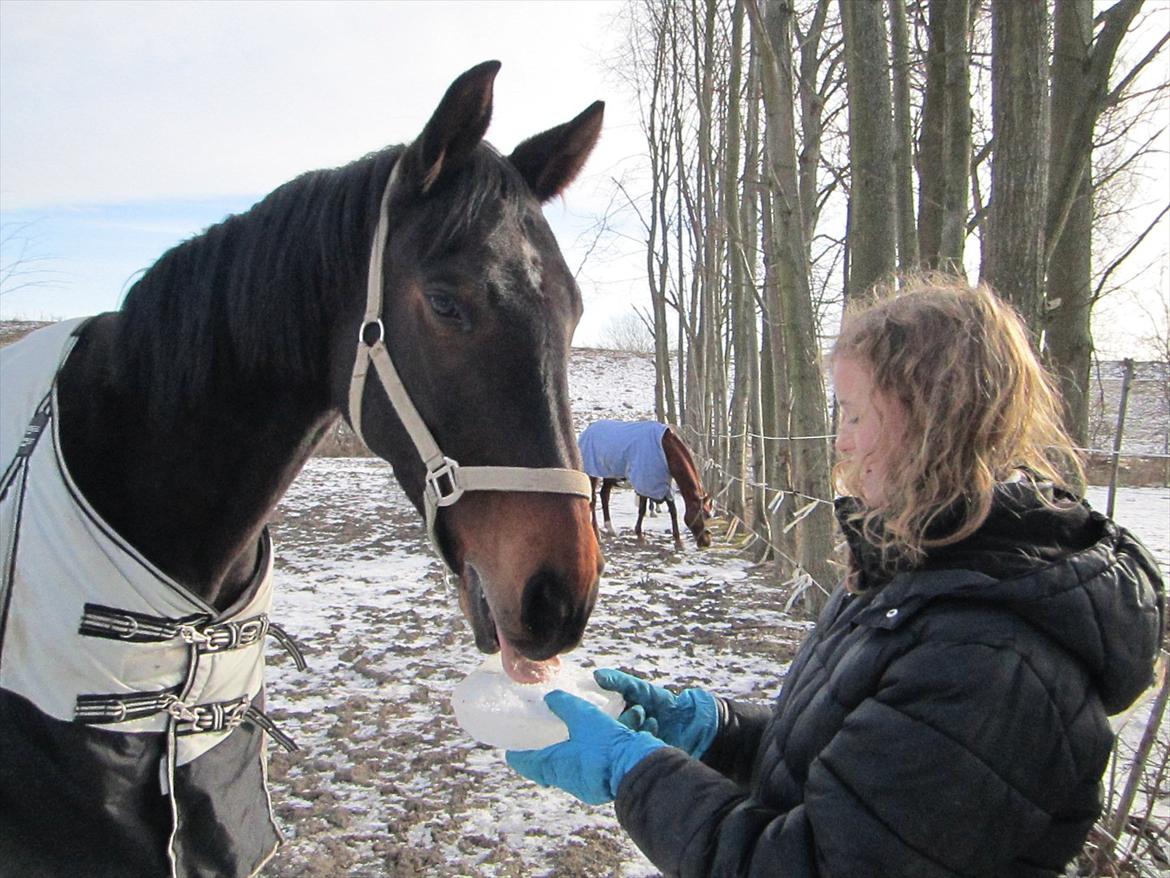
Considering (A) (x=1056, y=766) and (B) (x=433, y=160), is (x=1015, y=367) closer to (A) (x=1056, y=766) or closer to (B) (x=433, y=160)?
(A) (x=1056, y=766)

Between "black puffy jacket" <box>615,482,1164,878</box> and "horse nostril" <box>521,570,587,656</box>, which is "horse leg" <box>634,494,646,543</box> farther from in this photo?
"black puffy jacket" <box>615,482,1164,878</box>

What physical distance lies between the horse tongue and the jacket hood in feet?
2.13

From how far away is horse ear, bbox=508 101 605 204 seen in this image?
5.63 feet

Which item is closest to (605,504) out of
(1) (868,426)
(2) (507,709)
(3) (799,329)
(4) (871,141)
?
(3) (799,329)

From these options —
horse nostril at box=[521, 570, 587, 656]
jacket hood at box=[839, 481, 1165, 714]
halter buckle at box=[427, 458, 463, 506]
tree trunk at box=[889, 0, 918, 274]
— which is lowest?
horse nostril at box=[521, 570, 587, 656]

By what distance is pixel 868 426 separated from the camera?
3.88 ft

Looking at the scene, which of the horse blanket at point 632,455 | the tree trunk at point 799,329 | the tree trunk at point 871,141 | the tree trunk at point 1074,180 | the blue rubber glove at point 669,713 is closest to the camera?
the blue rubber glove at point 669,713

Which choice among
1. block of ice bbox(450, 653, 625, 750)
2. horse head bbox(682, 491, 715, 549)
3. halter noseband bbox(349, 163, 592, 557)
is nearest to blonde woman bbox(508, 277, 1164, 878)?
block of ice bbox(450, 653, 625, 750)

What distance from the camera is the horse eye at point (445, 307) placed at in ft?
4.59

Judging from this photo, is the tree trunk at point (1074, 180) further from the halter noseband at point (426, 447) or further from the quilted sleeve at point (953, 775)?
the halter noseband at point (426, 447)

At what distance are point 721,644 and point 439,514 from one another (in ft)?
13.5

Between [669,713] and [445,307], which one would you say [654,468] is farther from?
[445,307]

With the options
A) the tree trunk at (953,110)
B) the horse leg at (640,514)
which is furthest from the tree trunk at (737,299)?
the tree trunk at (953,110)

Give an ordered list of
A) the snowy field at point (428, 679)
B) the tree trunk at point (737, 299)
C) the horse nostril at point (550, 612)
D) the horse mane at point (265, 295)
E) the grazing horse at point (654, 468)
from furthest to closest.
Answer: the grazing horse at point (654, 468)
the tree trunk at point (737, 299)
the snowy field at point (428, 679)
the horse mane at point (265, 295)
the horse nostril at point (550, 612)
